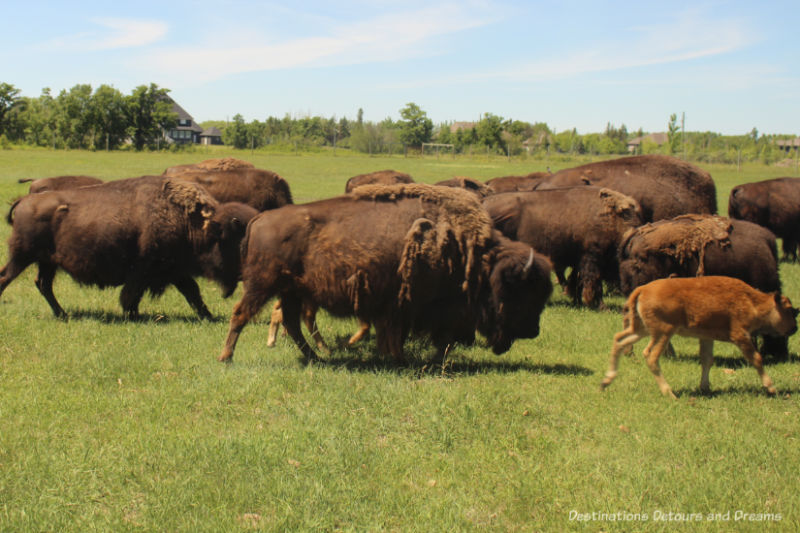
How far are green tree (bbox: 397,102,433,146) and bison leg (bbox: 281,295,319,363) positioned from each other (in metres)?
89.6

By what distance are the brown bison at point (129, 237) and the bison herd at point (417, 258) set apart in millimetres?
17

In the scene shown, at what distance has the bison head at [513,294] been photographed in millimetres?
6789

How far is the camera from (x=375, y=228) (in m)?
6.66

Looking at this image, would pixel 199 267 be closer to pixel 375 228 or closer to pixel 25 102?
pixel 375 228

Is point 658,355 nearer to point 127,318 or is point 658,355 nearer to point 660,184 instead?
point 127,318

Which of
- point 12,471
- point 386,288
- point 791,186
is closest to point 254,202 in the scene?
point 386,288

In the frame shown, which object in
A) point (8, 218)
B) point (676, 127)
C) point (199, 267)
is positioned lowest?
point (199, 267)

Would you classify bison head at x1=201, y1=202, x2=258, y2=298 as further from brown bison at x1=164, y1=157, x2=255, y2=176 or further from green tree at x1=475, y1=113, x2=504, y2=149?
green tree at x1=475, y1=113, x2=504, y2=149

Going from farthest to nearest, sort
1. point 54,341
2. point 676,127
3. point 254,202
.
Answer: point 676,127
point 254,202
point 54,341

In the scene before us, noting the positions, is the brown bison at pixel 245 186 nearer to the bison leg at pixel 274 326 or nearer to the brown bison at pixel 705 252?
the bison leg at pixel 274 326

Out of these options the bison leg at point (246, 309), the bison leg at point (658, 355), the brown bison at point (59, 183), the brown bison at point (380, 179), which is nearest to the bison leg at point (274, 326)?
the bison leg at point (246, 309)

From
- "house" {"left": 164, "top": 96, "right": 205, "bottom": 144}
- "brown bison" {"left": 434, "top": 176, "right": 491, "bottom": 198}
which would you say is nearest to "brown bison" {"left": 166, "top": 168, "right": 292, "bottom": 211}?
"brown bison" {"left": 434, "top": 176, "right": 491, "bottom": 198}

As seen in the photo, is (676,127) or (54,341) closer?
(54,341)

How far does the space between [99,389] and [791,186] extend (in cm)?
1535
